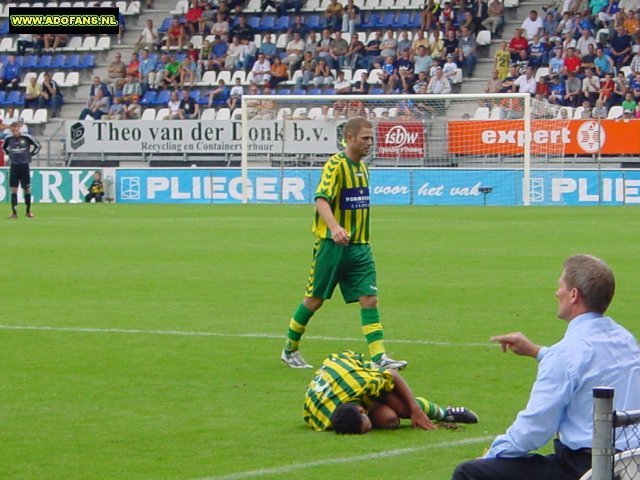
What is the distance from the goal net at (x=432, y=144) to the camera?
1406 inches

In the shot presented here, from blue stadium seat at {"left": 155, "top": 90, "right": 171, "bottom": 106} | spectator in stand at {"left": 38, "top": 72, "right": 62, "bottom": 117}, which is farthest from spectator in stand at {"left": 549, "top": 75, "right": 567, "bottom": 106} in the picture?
spectator in stand at {"left": 38, "top": 72, "right": 62, "bottom": 117}

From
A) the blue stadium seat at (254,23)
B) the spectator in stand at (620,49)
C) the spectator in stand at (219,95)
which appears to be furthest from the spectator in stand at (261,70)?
the spectator in stand at (620,49)

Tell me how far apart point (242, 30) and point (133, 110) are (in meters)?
5.21

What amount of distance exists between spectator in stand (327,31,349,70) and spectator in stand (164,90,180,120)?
4923 millimetres

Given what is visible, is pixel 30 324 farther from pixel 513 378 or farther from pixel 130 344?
pixel 513 378

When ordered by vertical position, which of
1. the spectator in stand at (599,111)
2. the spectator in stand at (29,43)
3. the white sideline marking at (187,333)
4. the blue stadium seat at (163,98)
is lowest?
the white sideline marking at (187,333)

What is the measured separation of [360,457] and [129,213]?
25.8m

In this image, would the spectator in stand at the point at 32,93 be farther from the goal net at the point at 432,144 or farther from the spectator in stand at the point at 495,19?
the spectator in stand at the point at 495,19

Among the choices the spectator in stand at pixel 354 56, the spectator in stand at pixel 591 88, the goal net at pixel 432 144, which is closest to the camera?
the goal net at pixel 432 144

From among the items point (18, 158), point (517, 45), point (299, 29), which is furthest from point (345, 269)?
point (299, 29)

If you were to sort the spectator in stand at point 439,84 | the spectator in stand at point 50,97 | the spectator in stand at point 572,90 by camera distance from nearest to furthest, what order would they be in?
the spectator in stand at point 572,90
the spectator in stand at point 439,84
the spectator in stand at point 50,97

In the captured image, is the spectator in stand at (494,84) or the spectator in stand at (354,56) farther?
the spectator in stand at (354,56)

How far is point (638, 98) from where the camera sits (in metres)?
37.7

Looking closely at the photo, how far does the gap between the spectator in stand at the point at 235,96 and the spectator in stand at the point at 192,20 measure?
527 centimetres
